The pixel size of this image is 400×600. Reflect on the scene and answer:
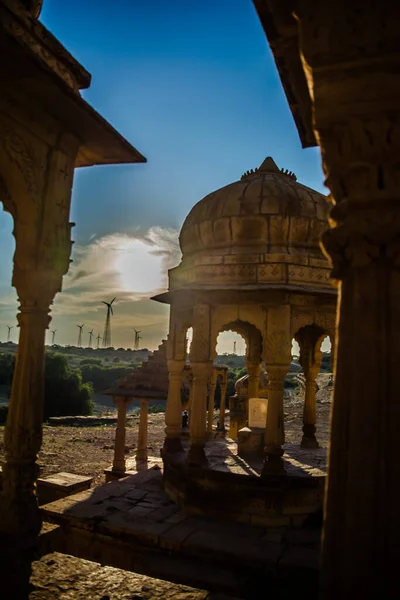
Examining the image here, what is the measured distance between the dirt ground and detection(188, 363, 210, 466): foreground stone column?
4748mm

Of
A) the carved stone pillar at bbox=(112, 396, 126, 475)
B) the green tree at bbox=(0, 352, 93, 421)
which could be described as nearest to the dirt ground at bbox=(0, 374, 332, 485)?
the carved stone pillar at bbox=(112, 396, 126, 475)

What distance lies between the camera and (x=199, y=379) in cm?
928

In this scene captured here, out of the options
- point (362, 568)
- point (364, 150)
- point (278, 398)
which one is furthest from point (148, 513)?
point (364, 150)

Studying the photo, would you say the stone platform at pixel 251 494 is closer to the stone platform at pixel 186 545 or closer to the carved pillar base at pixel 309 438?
the stone platform at pixel 186 545

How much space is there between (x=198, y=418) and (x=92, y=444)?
18.9 metres

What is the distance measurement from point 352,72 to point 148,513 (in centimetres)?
799

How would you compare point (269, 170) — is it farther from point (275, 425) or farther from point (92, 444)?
point (92, 444)

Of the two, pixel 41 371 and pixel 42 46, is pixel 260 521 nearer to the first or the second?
pixel 41 371

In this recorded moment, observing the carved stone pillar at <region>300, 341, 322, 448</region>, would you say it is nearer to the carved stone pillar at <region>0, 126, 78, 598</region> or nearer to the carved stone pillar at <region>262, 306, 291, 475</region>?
the carved stone pillar at <region>262, 306, 291, 475</region>

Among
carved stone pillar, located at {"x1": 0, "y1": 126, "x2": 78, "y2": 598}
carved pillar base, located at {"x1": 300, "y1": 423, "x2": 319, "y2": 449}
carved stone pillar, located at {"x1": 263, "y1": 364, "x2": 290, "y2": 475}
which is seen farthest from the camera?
carved pillar base, located at {"x1": 300, "y1": 423, "x2": 319, "y2": 449}

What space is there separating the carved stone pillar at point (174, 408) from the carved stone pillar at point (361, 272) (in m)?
8.26

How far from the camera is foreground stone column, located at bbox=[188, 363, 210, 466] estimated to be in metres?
8.97

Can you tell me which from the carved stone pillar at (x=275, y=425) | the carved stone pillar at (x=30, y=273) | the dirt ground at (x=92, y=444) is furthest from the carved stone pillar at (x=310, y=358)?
the carved stone pillar at (x=30, y=273)

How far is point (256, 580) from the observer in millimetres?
6434
